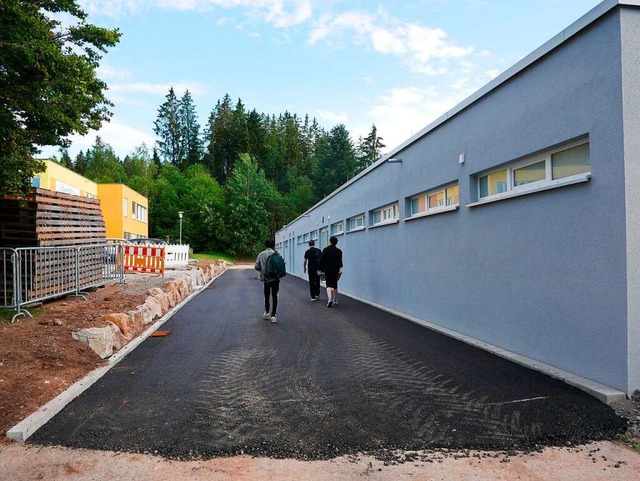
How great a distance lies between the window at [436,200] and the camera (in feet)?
29.5

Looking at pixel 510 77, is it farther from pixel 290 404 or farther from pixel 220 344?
pixel 220 344

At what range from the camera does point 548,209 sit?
5.84 metres

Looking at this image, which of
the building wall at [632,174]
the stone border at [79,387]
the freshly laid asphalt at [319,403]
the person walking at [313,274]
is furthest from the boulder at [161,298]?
the building wall at [632,174]

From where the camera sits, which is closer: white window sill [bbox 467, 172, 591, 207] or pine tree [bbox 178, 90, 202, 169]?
white window sill [bbox 467, 172, 591, 207]

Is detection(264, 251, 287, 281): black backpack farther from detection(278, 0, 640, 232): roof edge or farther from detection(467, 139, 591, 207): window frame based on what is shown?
detection(278, 0, 640, 232): roof edge

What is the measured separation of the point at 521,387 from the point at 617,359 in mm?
962

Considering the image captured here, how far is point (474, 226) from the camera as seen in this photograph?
7852mm

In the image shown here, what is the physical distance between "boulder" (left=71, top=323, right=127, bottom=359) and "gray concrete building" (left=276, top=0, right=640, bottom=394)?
18.1ft

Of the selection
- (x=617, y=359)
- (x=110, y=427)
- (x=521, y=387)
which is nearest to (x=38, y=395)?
(x=110, y=427)

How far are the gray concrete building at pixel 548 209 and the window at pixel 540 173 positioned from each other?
19 millimetres

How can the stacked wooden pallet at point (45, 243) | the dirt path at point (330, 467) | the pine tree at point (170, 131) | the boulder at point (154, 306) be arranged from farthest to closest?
the pine tree at point (170, 131), the boulder at point (154, 306), the stacked wooden pallet at point (45, 243), the dirt path at point (330, 467)

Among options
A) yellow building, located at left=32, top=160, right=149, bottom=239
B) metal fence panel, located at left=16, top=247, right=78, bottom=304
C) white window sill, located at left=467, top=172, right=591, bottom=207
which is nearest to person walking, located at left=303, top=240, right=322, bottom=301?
metal fence panel, located at left=16, top=247, right=78, bottom=304

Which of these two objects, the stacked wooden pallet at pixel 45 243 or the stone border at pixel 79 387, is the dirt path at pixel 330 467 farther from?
the stacked wooden pallet at pixel 45 243

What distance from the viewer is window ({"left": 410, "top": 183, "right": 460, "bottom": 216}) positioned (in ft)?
29.5
